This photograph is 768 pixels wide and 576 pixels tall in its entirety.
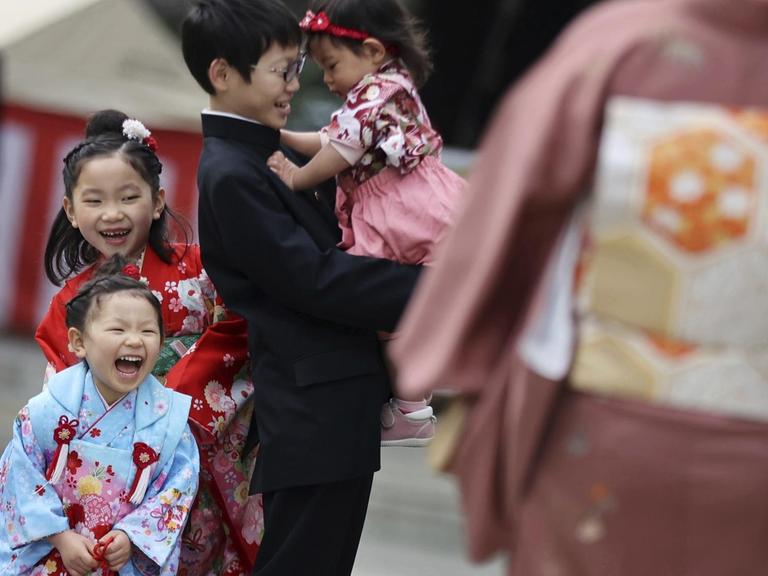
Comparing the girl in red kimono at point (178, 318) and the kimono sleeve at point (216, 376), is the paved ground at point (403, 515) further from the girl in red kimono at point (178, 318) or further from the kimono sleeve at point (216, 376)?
the kimono sleeve at point (216, 376)

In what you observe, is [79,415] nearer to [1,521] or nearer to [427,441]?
[1,521]

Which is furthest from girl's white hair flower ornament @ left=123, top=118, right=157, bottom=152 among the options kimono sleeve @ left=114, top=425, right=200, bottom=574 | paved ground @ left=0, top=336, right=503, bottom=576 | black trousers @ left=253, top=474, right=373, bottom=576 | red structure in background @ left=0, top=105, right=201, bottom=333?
red structure in background @ left=0, top=105, right=201, bottom=333

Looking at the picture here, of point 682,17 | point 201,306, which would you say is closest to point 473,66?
point 201,306

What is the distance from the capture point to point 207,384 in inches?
143

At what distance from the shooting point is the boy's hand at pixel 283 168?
346 cm

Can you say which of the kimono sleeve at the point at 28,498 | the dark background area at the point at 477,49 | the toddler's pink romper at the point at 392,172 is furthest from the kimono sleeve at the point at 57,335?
the dark background area at the point at 477,49

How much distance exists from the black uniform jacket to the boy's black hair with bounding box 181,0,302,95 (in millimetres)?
140

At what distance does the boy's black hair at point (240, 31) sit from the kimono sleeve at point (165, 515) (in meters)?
0.85

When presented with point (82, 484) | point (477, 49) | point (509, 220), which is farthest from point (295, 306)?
point (477, 49)

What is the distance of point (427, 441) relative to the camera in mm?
3627

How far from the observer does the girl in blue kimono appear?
11.0 feet

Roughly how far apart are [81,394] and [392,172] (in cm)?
86

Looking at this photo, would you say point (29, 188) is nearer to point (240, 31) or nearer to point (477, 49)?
point (477, 49)

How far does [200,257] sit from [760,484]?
69.5 inches
